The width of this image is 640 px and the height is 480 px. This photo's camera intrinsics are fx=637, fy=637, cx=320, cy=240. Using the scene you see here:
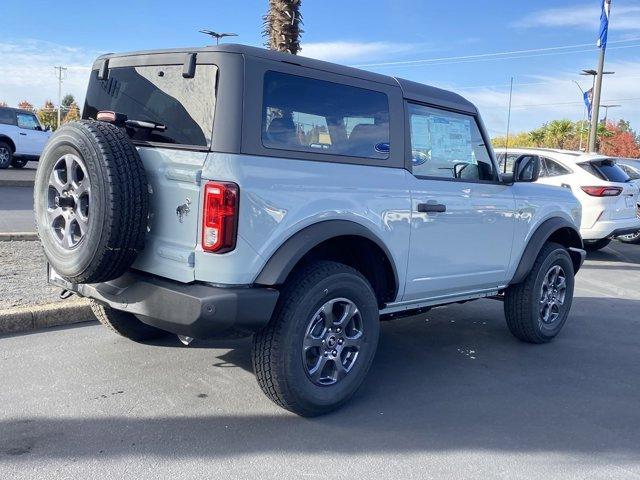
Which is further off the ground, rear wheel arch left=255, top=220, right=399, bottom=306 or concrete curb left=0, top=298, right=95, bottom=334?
rear wheel arch left=255, top=220, right=399, bottom=306

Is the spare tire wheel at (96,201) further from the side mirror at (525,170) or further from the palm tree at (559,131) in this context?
the palm tree at (559,131)

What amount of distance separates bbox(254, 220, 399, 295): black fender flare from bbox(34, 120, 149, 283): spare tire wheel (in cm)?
72

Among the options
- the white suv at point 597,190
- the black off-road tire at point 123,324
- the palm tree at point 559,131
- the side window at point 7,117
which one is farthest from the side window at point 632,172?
the palm tree at point 559,131

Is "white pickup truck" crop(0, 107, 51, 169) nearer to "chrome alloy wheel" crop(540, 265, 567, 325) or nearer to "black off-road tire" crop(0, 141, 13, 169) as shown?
"black off-road tire" crop(0, 141, 13, 169)

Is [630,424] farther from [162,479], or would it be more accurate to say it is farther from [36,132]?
[36,132]

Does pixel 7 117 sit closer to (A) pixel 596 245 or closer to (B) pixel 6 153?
(B) pixel 6 153

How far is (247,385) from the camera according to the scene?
4.25 metres

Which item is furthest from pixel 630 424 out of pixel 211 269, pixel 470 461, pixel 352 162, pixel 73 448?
pixel 73 448

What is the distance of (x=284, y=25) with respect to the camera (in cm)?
995

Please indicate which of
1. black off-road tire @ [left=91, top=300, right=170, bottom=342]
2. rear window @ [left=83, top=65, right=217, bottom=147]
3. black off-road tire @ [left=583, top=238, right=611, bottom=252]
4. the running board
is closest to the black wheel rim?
the running board

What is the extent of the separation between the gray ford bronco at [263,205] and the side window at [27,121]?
1682cm

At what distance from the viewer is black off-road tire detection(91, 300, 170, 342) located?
15.4 feet

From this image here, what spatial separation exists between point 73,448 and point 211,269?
1.15m

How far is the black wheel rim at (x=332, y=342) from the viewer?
378 centimetres
